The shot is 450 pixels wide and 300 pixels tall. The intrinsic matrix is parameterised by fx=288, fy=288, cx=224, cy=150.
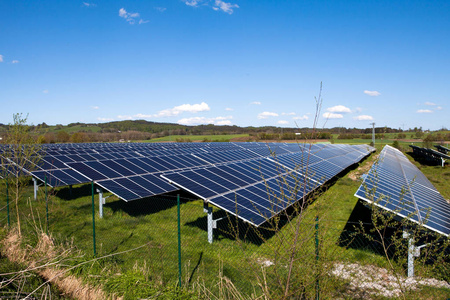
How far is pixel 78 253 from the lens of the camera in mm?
7801

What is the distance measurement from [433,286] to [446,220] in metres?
2.51

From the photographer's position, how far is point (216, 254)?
895 centimetres

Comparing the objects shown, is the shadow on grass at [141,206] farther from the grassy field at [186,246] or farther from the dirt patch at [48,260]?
the dirt patch at [48,260]

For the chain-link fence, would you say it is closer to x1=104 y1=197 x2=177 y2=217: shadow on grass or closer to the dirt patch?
x1=104 y1=197 x2=177 y2=217: shadow on grass

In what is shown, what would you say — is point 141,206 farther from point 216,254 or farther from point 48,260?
point 48,260

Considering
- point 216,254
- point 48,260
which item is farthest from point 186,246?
point 48,260

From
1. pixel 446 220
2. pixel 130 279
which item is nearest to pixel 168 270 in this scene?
pixel 130 279

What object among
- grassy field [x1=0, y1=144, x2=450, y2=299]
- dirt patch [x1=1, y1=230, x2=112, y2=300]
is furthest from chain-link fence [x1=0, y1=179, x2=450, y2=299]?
dirt patch [x1=1, y1=230, x2=112, y2=300]

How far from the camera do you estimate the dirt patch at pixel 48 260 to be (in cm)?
610

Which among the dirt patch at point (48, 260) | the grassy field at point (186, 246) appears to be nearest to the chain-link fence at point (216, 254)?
the grassy field at point (186, 246)

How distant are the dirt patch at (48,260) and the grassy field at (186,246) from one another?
257 millimetres

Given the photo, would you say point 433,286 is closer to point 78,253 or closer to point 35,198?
point 78,253

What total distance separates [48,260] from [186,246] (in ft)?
12.8

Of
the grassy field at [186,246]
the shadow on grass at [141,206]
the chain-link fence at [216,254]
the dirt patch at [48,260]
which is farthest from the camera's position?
the shadow on grass at [141,206]
